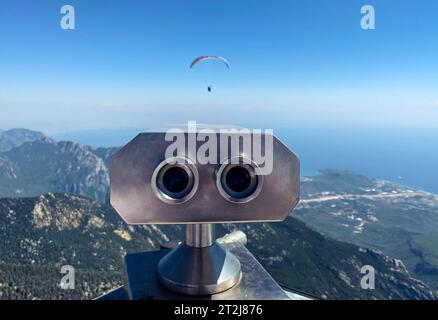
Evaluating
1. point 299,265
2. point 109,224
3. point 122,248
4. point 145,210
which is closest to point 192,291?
point 145,210

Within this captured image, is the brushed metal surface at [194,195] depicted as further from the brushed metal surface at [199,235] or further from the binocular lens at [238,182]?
the brushed metal surface at [199,235]

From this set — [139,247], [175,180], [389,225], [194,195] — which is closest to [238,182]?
[194,195]

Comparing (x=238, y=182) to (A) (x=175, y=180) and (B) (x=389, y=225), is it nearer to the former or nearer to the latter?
A: (A) (x=175, y=180)

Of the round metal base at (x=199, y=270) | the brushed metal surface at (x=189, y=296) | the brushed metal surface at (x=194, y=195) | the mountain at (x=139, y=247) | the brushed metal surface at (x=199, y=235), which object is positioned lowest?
the mountain at (x=139, y=247)

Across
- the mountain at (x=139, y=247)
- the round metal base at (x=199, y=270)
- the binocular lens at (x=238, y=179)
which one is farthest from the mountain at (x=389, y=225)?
the binocular lens at (x=238, y=179)

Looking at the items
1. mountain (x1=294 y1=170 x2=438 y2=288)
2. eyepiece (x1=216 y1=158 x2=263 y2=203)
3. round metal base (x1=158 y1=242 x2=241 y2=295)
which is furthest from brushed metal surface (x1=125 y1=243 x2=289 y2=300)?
mountain (x1=294 y1=170 x2=438 y2=288)

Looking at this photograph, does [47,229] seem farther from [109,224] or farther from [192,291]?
[192,291]

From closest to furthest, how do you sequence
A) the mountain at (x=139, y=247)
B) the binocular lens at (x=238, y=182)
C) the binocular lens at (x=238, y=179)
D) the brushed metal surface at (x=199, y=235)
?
1. the binocular lens at (x=238, y=182)
2. the binocular lens at (x=238, y=179)
3. the brushed metal surface at (x=199, y=235)
4. the mountain at (x=139, y=247)
